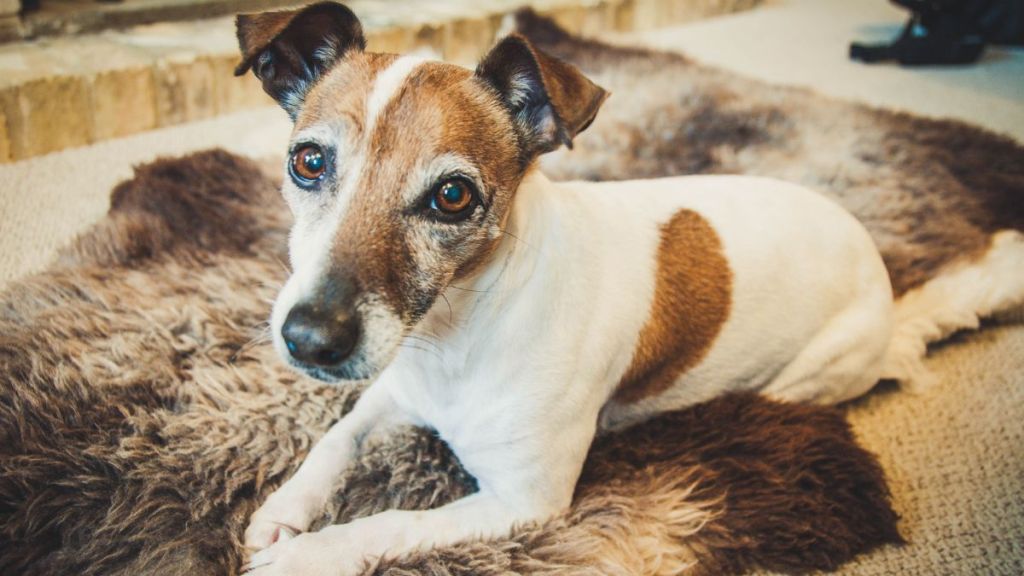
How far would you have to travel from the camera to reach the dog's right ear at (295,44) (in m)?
1.46

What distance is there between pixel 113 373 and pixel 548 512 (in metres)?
1.10

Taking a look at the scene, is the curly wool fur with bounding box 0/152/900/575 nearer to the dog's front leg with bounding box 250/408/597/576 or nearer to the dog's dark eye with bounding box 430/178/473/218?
the dog's front leg with bounding box 250/408/597/576

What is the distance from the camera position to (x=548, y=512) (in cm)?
164

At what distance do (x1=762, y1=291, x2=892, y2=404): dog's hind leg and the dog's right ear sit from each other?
133cm

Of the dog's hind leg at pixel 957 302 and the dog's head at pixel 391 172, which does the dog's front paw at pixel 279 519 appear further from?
the dog's hind leg at pixel 957 302

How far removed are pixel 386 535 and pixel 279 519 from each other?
0.80 feet

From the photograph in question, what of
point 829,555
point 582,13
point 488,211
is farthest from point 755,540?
point 582,13

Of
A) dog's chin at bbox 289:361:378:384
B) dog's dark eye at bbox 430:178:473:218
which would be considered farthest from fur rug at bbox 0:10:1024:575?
dog's dark eye at bbox 430:178:473:218

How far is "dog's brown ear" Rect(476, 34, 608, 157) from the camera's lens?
1.40m

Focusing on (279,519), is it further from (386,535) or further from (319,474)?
(386,535)

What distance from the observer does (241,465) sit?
1719mm

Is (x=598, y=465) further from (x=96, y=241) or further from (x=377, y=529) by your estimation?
(x=96, y=241)

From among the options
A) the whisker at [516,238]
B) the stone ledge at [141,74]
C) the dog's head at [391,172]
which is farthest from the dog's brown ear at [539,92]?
the stone ledge at [141,74]

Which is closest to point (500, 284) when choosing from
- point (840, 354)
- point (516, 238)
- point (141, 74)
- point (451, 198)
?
point (516, 238)
